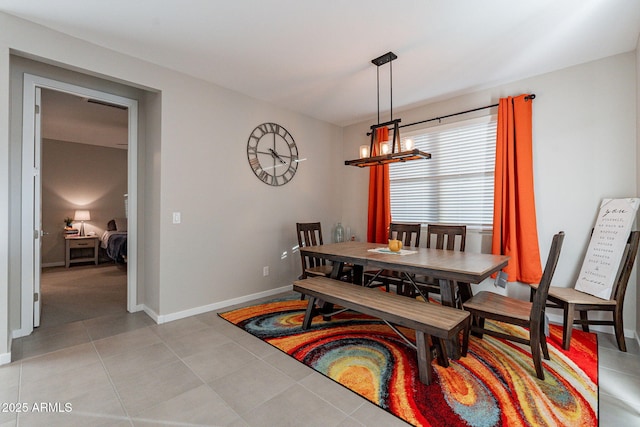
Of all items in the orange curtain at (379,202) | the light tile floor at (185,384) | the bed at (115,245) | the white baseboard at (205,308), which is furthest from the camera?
the bed at (115,245)

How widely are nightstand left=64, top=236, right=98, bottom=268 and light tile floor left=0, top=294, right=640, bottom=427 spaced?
13.5 feet

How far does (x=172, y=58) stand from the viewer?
9.43ft

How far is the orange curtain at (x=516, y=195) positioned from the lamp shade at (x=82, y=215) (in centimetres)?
768

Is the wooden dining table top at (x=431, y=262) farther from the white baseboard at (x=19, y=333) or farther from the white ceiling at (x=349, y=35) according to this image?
the white baseboard at (x=19, y=333)

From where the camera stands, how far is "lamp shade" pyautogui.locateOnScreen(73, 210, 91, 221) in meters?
6.38

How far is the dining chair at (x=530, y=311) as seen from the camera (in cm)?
195

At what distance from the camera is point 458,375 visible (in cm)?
206

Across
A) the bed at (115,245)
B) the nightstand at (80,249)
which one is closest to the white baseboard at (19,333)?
the bed at (115,245)

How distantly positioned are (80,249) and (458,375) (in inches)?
293

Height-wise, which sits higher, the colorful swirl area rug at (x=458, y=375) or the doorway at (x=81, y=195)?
the doorway at (x=81, y=195)

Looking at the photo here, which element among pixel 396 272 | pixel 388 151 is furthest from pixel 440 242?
pixel 388 151

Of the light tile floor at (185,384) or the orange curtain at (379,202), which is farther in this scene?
the orange curtain at (379,202)

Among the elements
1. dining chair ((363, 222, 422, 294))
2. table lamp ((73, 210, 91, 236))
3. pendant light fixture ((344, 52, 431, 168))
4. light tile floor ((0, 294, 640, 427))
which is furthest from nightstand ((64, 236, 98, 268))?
pendant light fixture ((344, 52, 431, 168))

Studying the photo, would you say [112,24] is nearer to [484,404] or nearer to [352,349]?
[352,349]
